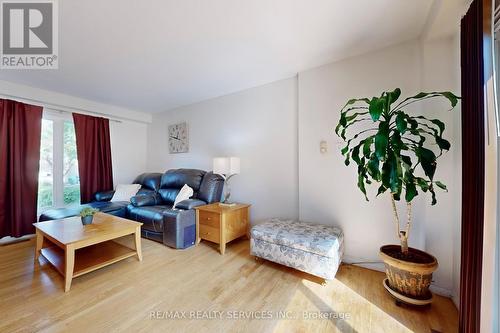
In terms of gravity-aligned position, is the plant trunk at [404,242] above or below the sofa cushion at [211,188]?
below

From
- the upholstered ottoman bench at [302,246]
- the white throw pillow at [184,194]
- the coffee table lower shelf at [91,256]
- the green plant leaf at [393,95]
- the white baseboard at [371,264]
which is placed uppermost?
the green plant leaf at [393,95]

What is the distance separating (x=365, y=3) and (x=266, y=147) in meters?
1.76

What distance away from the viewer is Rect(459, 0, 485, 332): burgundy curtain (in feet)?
3.39

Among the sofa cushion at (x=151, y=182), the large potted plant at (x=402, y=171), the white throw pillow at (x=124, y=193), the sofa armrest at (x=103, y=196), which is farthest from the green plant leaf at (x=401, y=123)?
the sofa armrest at (x=103, y=196)

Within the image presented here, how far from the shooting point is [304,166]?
95.4 inches

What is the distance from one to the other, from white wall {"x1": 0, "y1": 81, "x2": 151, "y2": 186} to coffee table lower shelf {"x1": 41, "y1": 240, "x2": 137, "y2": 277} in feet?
6.45

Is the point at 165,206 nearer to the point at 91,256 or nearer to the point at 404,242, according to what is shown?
the point at 91,256

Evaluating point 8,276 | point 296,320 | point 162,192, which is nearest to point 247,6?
point 296,320

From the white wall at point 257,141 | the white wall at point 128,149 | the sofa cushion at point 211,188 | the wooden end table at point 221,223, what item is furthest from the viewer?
the white wall at point 128,149

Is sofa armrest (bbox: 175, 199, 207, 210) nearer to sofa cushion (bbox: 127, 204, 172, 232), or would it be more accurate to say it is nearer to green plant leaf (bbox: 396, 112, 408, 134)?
sofa cushion (bbox: 127, 204, 172, 232)

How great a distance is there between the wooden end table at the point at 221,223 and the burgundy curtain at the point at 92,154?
2.25m

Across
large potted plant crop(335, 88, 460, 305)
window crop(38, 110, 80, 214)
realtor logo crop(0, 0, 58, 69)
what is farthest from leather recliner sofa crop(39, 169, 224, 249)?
large potted plant crop(335, 88, 460, 305)

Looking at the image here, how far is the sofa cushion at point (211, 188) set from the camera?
9.51 ft

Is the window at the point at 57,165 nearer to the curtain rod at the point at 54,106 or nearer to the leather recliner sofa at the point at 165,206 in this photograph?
the curtain rod at the point at 54,106
